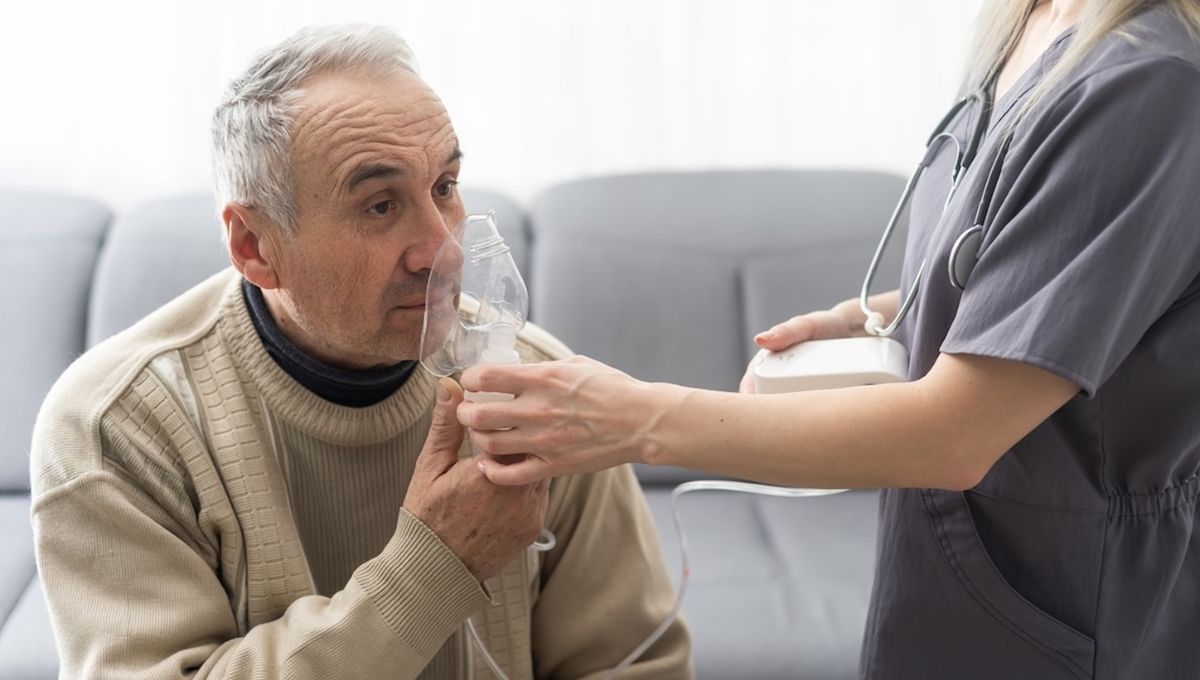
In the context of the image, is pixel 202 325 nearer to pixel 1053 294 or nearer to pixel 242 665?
pixel 242 665

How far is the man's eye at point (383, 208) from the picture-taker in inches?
54.0

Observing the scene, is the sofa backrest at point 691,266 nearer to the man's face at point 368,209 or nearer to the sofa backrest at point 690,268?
the sofa backrest at point 690,268

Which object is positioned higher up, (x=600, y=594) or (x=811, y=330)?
(x=811, y=330)

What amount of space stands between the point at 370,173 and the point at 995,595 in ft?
2.61

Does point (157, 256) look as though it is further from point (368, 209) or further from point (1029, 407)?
point (1029, 407)

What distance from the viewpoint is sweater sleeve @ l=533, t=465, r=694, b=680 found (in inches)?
61.2

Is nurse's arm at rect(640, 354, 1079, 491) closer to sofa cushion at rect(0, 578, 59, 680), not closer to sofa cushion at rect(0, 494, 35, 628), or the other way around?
sofa cushion at rect(0, 578, 59, 680)

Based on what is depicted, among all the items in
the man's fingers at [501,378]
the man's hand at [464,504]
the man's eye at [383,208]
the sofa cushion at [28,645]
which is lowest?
the sofa cushion at [28,645]

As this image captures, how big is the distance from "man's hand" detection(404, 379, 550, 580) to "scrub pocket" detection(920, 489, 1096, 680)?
0.43 m

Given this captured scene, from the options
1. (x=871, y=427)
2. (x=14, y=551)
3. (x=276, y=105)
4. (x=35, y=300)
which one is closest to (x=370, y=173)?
(x=276, y=105)

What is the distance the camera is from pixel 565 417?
121 cm

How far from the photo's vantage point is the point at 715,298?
102 inches

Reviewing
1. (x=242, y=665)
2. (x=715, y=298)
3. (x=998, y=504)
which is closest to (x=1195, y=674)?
(x=998, y=504)

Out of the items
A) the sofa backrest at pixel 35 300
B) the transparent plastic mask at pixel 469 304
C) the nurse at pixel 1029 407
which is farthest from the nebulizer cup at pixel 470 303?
the sofa backrest at pixel 35 300
